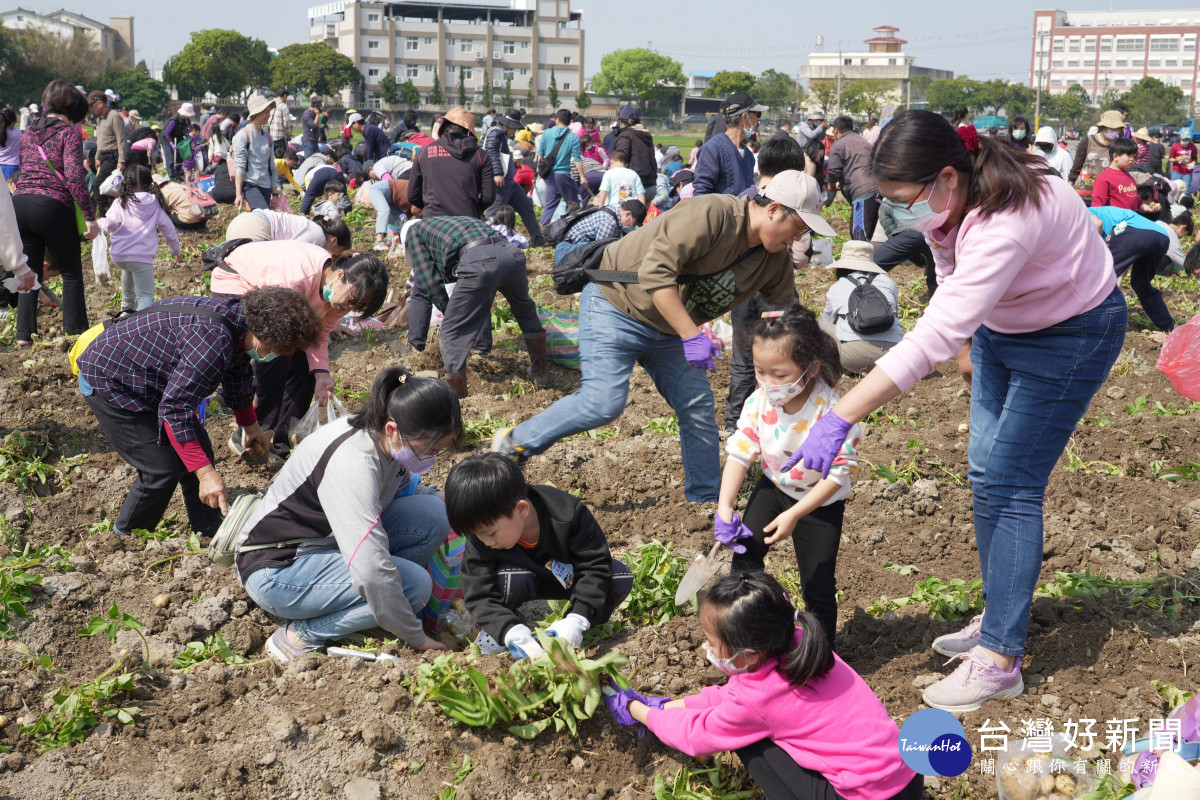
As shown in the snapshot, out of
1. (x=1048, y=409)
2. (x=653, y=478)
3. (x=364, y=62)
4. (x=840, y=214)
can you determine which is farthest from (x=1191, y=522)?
(x=364, y=62)

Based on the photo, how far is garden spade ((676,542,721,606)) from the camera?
339 centimetres

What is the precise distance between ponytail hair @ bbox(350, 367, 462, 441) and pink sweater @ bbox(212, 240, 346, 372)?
1.70 metres

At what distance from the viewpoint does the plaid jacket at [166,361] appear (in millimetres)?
3891

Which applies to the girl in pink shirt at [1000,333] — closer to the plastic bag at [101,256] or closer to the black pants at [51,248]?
the black pants at [51,248]

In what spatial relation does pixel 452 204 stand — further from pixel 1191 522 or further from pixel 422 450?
pixel 1191 522

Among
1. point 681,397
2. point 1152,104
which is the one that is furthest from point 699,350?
A: point 1152,104

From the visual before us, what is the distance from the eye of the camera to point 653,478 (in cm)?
503

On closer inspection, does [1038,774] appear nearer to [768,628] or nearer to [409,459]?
[768,628]

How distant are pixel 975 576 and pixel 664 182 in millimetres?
9971

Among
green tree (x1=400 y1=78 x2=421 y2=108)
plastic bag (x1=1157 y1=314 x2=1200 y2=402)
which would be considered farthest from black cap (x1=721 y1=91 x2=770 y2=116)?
green tree (x1=400 y1=78 x2=421 y2=108)

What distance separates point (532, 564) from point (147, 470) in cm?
197

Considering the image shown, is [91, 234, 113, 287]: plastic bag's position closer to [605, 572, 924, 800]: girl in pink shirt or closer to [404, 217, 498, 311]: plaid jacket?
[404, 217, 498, 311]: plaid jacket

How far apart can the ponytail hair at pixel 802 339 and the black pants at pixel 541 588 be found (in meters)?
0.99

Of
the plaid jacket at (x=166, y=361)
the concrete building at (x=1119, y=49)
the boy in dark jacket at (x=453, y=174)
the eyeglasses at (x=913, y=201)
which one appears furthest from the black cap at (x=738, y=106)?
the concrete building at (x=1119, y=49)
